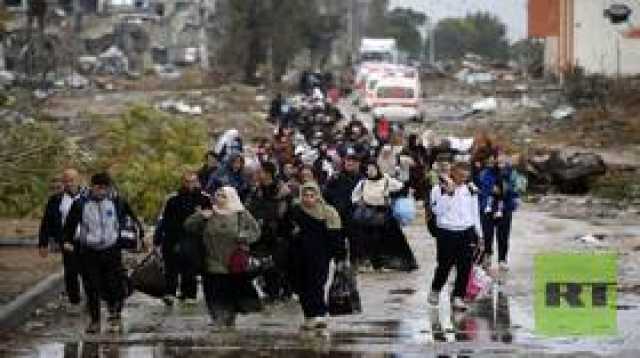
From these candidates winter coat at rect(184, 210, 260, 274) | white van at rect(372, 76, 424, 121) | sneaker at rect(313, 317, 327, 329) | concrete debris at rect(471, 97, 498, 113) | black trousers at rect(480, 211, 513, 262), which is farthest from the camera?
concrete debris at rect(471, 97, 498, 113)

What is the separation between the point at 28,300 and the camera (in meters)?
16.8

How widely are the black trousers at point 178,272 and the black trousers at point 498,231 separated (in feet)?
12.7

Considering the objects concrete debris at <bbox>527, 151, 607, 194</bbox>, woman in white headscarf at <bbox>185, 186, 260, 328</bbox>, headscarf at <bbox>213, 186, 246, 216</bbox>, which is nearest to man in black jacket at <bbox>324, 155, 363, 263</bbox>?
woman in white headscarf at <bbox>185, 186, 260, 328</bbox>

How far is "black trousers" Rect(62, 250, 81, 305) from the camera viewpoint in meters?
15.8

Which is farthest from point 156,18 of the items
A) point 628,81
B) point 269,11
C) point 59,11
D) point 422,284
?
point 422,284

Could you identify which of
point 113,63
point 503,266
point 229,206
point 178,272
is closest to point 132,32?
point 113,63

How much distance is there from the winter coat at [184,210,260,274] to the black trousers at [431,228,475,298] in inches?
90.6

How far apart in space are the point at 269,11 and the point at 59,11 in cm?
3661

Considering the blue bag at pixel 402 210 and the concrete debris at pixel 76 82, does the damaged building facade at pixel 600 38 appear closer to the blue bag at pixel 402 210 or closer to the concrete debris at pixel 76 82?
the concrete debris at pixel 76 82

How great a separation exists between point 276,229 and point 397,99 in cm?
4414

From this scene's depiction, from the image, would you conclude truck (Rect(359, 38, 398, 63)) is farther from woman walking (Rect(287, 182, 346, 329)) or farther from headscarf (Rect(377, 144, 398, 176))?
woman walking (Rect(287, 182, 346, 329))

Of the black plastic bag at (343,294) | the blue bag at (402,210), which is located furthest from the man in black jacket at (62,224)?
the blue bag at (402,210)

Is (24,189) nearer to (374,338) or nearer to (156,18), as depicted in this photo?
(374,338)

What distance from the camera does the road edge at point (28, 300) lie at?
618 inches
